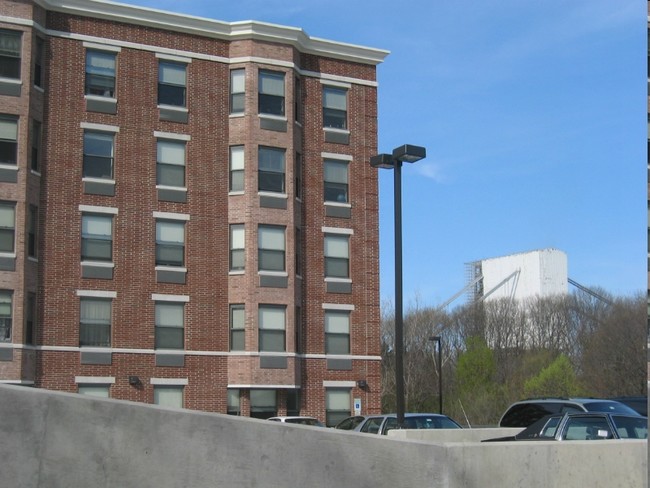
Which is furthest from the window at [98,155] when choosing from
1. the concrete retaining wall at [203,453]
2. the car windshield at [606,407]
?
the concrete retaining wall at [203,453]

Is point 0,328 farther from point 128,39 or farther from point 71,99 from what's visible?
point 128,39

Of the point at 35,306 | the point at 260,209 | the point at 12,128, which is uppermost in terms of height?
the point at 12,128

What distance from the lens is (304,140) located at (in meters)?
43.5

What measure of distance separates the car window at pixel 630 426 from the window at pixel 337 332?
26.0m

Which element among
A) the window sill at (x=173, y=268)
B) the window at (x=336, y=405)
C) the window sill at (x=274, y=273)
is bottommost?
the window at (x=336, y=405)

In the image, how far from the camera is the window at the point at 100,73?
131 feet

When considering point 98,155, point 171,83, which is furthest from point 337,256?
point 98,155

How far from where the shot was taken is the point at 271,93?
4247 centimetres

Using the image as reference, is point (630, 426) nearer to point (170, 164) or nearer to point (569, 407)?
point (569, 407)

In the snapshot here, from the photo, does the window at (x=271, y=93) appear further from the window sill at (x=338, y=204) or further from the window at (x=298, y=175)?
the window sill at (x=338, y=204)

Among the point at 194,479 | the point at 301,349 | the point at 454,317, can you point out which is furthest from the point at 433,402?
the point at 194,479

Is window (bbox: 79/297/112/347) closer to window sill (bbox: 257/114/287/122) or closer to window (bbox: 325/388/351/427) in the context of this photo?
window (bbox: 325/388/351/427)

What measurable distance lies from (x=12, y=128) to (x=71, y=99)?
299 centimetres

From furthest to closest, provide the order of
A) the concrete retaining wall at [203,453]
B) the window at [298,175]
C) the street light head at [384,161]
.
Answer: the window at [298,175] → the street light head at [384,161] → the concrete retaining wall at [203,453]
